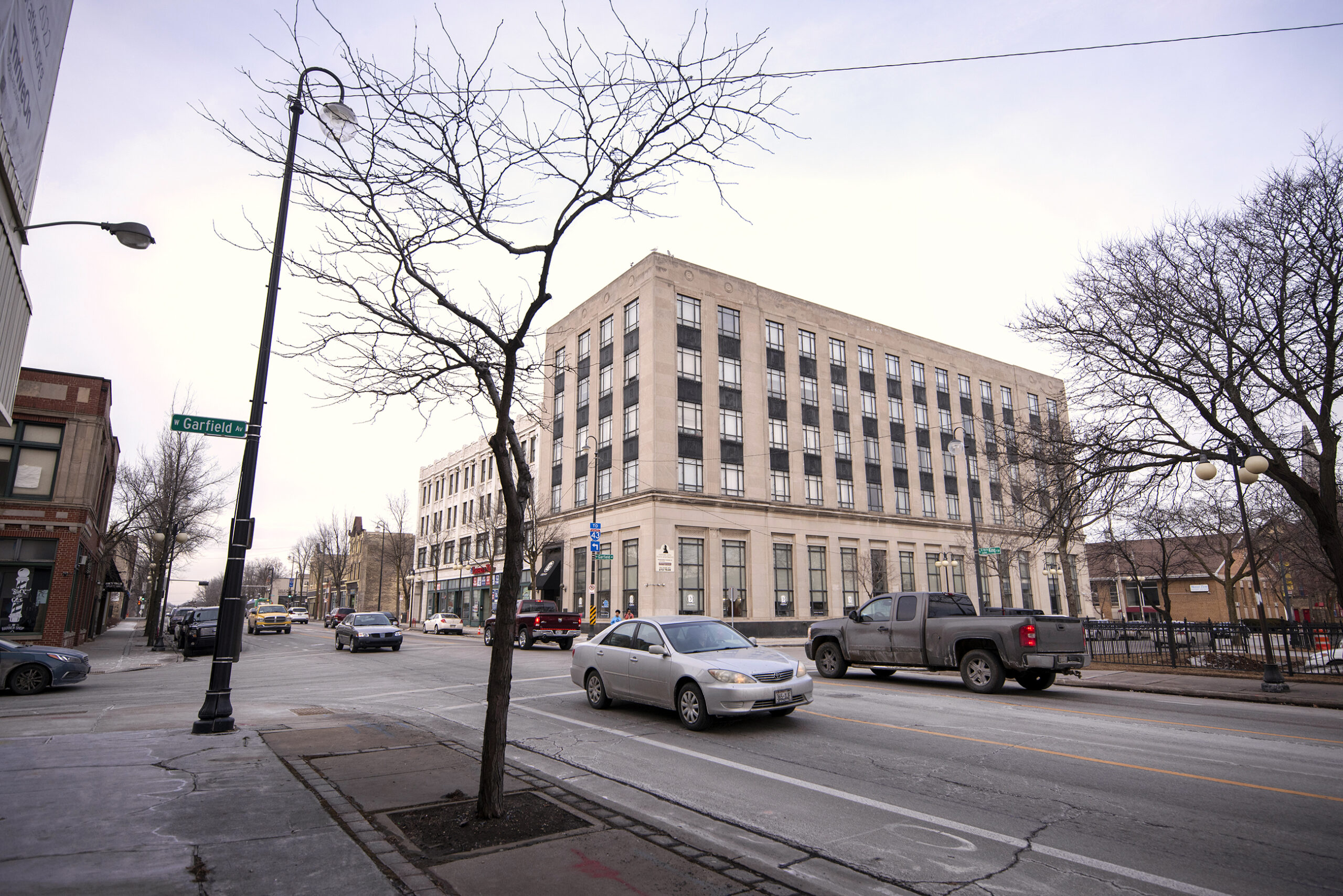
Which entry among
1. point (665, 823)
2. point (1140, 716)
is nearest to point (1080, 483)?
point (1140, 716)

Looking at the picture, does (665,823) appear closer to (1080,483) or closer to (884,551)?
(1080,483)

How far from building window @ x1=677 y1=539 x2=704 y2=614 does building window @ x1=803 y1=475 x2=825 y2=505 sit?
350 inches

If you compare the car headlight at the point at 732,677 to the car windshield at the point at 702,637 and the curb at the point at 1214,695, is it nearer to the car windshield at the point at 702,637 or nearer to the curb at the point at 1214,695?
the car windshield at the point at 702,637

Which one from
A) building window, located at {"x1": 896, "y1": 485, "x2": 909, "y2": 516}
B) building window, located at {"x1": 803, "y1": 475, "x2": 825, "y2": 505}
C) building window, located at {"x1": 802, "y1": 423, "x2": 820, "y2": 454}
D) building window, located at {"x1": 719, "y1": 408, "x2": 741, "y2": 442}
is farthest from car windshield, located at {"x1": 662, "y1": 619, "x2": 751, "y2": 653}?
building window, located at {"x1": 896, "y1": 485, "x2": 909, "y2": 516}

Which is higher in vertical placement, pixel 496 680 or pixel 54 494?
pixel 54 494

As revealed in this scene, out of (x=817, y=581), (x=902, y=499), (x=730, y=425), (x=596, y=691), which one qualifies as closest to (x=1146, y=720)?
(x=596, y=691)

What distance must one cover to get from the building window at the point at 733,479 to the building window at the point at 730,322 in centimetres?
822

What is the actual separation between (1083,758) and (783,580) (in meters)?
35.0

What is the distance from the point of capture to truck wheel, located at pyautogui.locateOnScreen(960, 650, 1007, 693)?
13172 millimetres

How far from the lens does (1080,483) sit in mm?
17422

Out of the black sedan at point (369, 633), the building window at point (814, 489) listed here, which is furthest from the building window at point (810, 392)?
the black sedan at point (369, 633)

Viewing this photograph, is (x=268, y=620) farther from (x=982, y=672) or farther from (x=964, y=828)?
(x=964, y=828)

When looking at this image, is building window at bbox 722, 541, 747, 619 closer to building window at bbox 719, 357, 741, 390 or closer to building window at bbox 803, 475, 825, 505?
building window at bbox 803, 475, 825, 505

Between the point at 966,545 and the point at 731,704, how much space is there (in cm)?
4819
